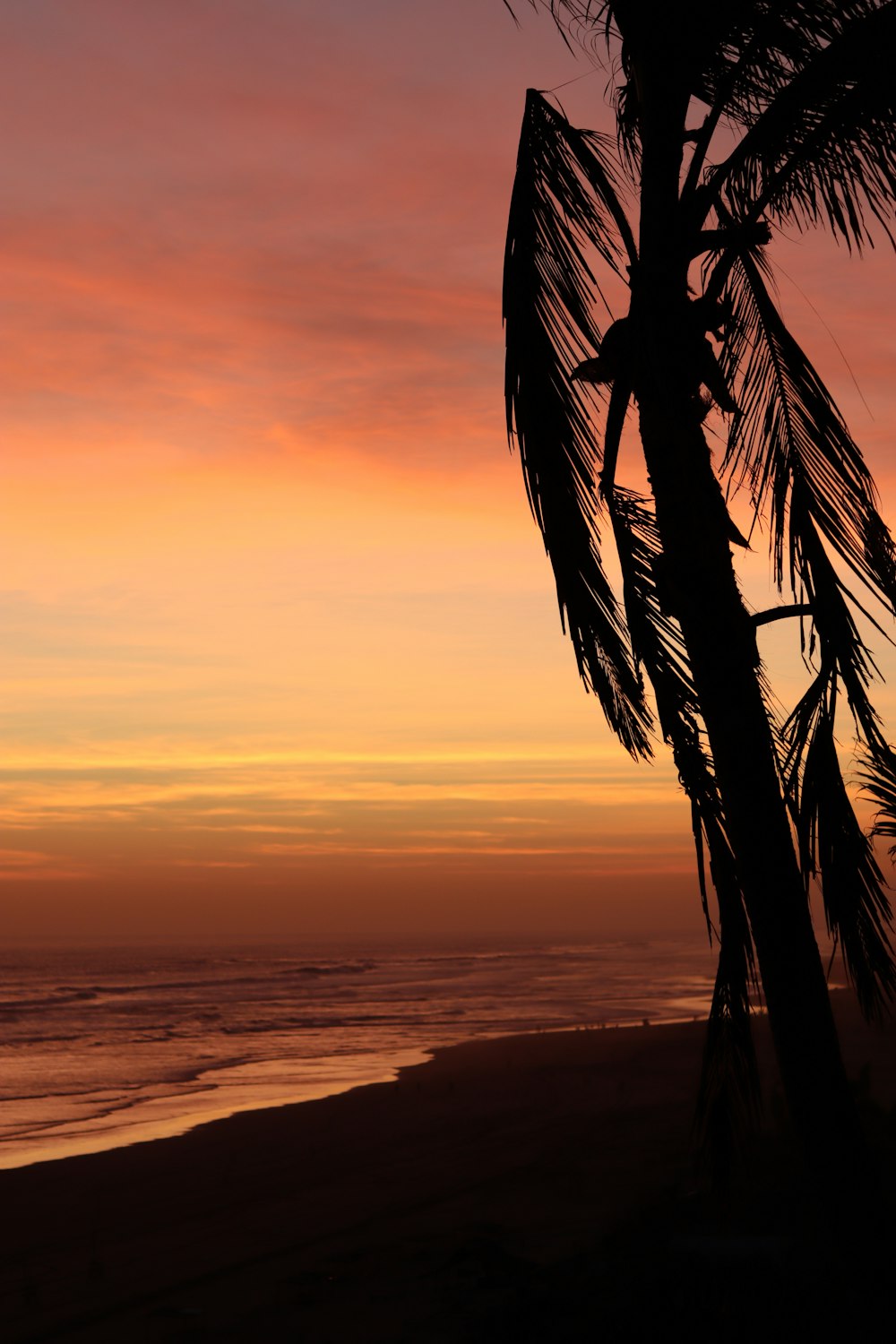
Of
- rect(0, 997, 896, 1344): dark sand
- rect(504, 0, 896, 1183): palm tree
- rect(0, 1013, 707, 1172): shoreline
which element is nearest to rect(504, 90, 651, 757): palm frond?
rect(504, 0, 896, 1183): palm tree

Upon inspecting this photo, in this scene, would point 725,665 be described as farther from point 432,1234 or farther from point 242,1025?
point 242,1025

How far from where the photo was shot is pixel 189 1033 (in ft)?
118

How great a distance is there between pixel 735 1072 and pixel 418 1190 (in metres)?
8.38

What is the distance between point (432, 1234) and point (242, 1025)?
1215 inches

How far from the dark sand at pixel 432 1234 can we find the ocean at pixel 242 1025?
3784 millimetres

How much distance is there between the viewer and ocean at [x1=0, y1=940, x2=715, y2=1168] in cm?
2145

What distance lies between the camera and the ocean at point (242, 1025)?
21.5m

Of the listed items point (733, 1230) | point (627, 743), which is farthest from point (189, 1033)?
point (627, 743)

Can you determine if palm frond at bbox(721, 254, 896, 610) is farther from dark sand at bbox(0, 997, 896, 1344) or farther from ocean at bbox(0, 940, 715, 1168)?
ocean at bbox(0, 940, 715, 1168)

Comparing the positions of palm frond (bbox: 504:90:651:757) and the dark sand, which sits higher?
palm frond (bbox: 504:90:651:757)

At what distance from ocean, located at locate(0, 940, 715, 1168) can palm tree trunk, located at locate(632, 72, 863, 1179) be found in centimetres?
1546

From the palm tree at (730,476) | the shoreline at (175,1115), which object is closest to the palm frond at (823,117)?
the palm tree at (730,476)

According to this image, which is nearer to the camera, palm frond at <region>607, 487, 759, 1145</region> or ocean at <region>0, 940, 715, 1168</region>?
palm frond at <region>607, 487, 759, 1145</region>

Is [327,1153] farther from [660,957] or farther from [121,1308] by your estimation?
[660,957]
